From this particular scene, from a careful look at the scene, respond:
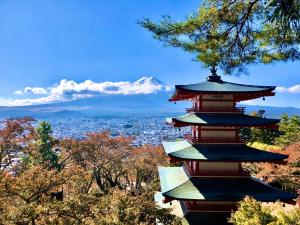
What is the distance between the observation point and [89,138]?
4034cm

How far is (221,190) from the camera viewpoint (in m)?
17.0

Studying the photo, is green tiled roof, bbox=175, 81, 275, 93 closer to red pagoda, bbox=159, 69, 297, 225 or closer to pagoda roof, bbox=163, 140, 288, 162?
red pagoda, bbox=159, 69, 297, 225

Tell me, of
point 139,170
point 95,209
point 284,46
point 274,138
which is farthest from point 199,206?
point 274,138

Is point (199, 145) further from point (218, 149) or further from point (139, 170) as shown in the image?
point (139, 170)

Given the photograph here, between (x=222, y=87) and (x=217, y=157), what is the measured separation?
331 centimetres

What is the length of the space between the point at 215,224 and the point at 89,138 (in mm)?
25372

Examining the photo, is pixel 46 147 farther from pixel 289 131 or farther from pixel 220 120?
pixel 220 120

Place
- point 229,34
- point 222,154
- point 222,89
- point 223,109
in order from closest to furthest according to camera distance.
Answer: point 229,34 → point 222,154 → point 222,89 → point 223,109

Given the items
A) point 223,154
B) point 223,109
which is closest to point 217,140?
point 223,154

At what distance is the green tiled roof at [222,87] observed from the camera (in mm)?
17750

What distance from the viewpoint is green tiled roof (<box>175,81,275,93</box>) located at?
17.8m

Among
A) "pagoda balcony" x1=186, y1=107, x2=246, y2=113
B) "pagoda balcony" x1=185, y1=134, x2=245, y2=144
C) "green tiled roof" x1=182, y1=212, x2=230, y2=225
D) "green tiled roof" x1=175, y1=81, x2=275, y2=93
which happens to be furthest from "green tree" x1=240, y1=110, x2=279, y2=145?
"green tiled roof" x1=182, y1=212, x2=230, y2=225

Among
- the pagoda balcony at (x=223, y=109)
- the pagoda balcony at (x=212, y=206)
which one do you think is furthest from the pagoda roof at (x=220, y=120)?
the pagoda balcony at (x=212, y=206)

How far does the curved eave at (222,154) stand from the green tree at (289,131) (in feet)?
78.4
